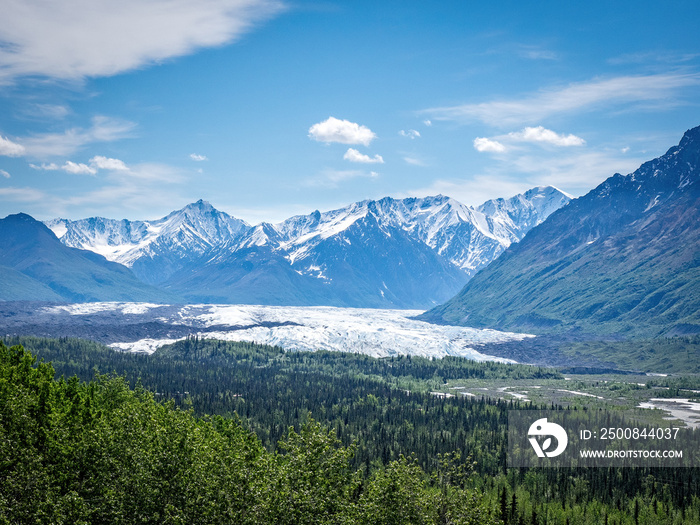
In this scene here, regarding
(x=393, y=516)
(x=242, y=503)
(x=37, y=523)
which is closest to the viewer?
(x=37, y=523)

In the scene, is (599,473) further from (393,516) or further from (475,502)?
(393,516)

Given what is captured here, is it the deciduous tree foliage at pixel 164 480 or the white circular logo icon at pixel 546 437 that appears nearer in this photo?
the deciduous tree foliage at pixel 164 480

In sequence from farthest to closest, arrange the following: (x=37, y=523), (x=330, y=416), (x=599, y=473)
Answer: (x=330, y=416) → (x=599, y=473) → (x=37, y=523)

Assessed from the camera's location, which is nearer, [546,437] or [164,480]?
[164,480]

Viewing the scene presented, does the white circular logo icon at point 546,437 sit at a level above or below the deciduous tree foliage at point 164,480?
below

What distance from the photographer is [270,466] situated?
58.9 m

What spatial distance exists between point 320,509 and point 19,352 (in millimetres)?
57528

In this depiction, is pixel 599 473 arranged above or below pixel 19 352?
below

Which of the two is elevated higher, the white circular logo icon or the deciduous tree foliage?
the deciduous tree foliage

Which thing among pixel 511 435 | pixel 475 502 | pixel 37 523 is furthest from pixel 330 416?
pixel 37 523

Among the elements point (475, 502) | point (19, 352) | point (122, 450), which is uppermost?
point (19, 352)

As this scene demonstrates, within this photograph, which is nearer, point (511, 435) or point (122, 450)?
point (122, 450)

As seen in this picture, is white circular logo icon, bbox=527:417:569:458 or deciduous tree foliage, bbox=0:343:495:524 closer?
deciduous tree foliage, bbox=0:343:495:524

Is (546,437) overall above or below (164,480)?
below
